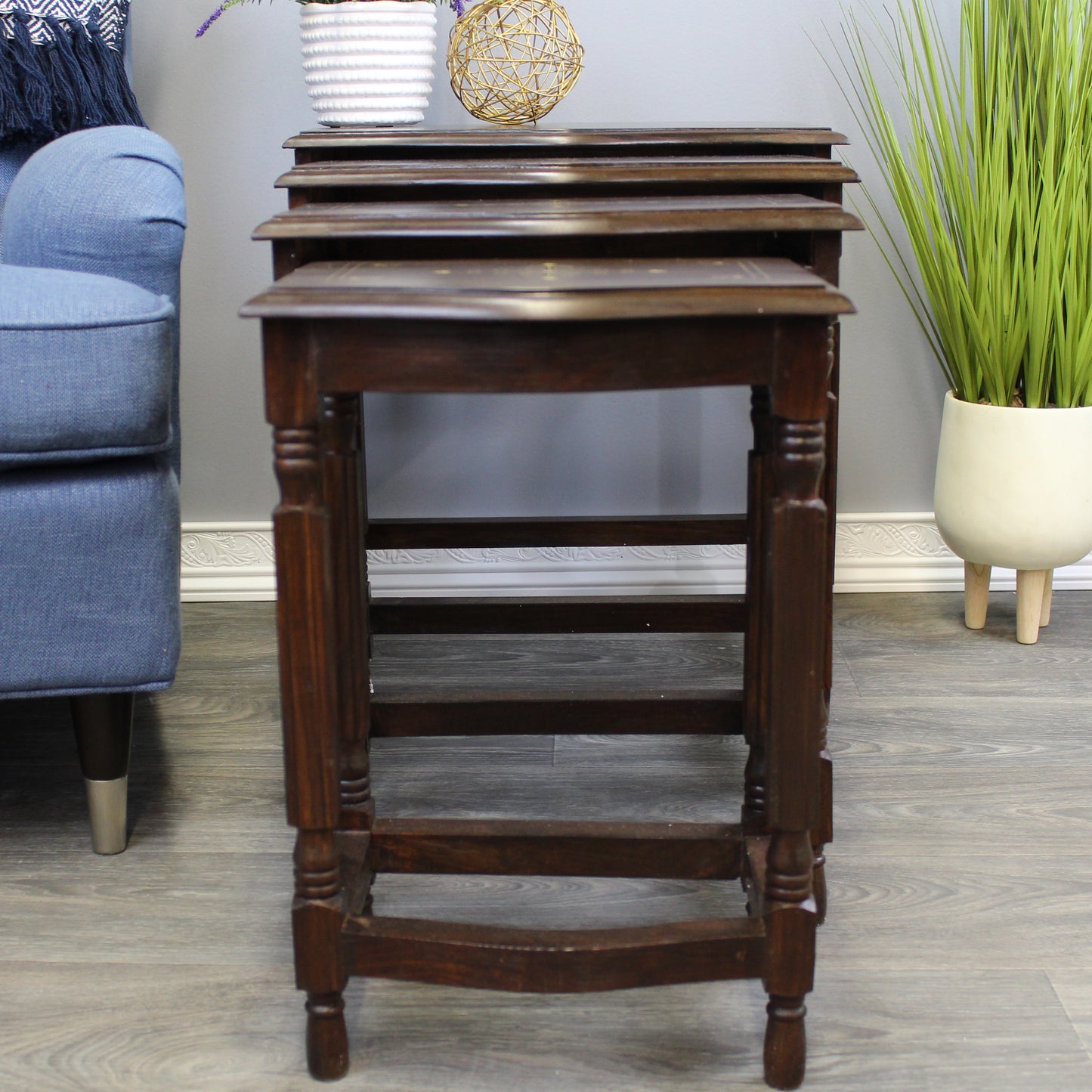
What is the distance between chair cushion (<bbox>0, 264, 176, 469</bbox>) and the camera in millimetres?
1025

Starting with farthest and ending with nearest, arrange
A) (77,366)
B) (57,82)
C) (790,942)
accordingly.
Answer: (57,82), (77,366), (790,942)

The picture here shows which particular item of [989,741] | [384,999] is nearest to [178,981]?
[384,999]

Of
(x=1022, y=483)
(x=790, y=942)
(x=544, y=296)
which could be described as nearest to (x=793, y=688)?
(x=790, y=942)

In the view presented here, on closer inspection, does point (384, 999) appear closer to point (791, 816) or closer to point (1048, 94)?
point (791, 816)

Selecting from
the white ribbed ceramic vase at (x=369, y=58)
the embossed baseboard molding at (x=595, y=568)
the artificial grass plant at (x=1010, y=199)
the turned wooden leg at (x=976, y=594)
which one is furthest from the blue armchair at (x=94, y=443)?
the turned wooden leg at (x=976, y=594)

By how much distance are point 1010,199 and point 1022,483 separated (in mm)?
351

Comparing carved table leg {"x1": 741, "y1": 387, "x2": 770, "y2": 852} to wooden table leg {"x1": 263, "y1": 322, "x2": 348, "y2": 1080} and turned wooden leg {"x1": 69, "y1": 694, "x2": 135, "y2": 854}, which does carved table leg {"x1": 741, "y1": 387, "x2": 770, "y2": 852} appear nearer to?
wooden table leg {"x1": 263, "y1": 322, "x2": 348, "y2": 1080}

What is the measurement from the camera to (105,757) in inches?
45.9

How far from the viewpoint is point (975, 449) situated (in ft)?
5.29

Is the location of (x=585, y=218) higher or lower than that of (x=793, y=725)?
higher

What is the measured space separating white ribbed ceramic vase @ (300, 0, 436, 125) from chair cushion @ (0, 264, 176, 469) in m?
0.43

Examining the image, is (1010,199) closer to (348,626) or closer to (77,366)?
(348,626)

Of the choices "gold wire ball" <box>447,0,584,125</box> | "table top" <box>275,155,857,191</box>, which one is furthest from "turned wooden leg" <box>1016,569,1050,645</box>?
"gold wire ball" <box>447,0,584,125</box>

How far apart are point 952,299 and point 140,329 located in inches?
39.9
